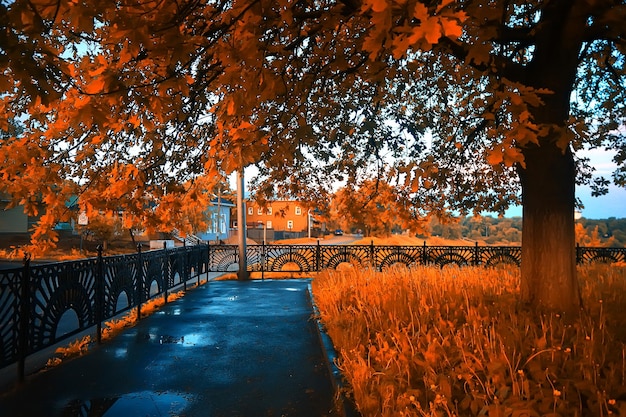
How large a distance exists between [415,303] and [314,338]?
1817 millimetres

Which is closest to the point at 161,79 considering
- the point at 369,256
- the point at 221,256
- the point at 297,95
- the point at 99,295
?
the point at 297,95

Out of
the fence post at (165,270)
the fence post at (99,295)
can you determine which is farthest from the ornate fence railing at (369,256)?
the fence post at (99,295)

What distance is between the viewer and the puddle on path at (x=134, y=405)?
12.9ft

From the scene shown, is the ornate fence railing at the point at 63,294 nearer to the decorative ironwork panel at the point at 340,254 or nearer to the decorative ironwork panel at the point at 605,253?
the decorative ironwork panel at the point at 340,254

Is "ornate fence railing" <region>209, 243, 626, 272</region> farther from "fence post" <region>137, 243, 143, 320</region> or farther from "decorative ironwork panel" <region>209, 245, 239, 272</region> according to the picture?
"fence post" <region>137, 243, 143, 320</region>

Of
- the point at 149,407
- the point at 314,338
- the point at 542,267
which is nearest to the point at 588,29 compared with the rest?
the point at 542,267

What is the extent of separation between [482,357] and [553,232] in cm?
243

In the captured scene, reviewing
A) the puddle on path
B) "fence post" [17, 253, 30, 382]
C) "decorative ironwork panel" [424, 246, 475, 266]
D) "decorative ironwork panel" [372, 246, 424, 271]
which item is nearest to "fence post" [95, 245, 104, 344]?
"fence post" [17, 253, 30, 382]

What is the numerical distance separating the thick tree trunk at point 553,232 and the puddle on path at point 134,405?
421 centimetres

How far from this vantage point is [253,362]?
5527mm

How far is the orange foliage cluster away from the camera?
290cm

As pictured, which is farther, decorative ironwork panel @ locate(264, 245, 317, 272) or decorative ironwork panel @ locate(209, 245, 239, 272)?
decorative ironwork panel @ locate(209, 245, 239, 272)

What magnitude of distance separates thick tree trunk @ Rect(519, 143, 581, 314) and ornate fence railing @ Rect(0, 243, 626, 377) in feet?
19.7

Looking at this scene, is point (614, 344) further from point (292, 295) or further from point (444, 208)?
point (292, 295)
